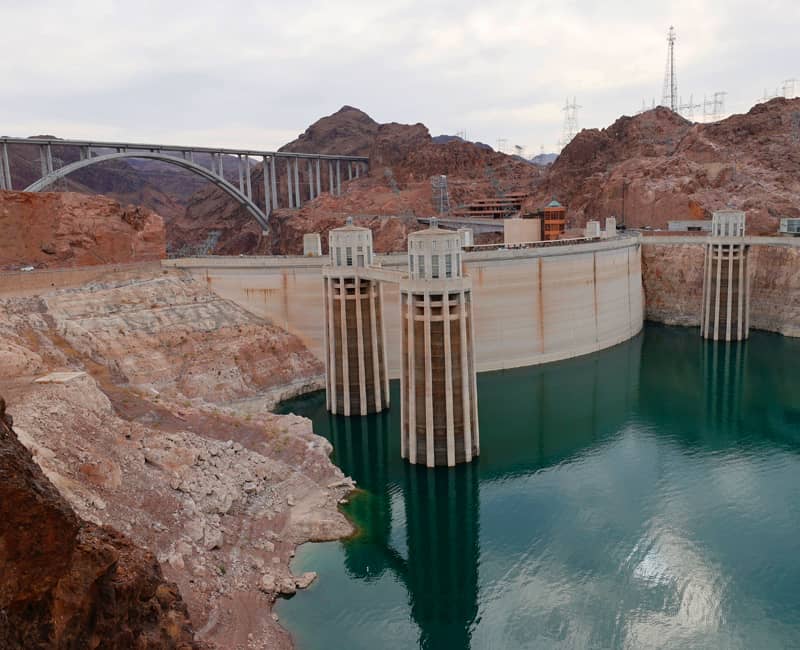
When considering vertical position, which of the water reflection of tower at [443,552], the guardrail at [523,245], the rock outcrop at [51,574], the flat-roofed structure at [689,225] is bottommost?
the water reflection of tower at [443,552]

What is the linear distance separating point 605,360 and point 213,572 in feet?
136

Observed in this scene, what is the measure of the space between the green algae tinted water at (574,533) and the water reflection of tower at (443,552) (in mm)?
75

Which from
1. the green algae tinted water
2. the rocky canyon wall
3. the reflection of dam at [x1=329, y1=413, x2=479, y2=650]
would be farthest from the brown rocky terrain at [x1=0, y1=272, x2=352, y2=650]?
the rocky canyon wall

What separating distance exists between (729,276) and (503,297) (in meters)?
23.1

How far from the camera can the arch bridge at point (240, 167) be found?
64125 millimetres

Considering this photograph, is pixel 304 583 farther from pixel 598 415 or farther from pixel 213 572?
pixel 598 415

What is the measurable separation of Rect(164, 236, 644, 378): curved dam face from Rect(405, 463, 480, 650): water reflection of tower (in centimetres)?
1713

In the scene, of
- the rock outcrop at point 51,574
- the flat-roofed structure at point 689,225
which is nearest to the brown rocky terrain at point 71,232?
the rock outcrop at point 51,574

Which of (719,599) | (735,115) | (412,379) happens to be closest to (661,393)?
(412,379)

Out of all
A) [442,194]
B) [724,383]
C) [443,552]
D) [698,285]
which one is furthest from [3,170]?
[698,285]

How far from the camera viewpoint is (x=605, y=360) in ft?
186

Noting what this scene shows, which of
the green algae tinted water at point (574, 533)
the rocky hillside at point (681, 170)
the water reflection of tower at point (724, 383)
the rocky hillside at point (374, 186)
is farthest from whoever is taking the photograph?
the rocky hillside at point (374, 186)

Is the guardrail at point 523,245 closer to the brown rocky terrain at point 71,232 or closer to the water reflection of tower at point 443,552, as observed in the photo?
the water reflection of tower at point 443,552

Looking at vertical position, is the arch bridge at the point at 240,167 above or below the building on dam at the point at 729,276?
above
